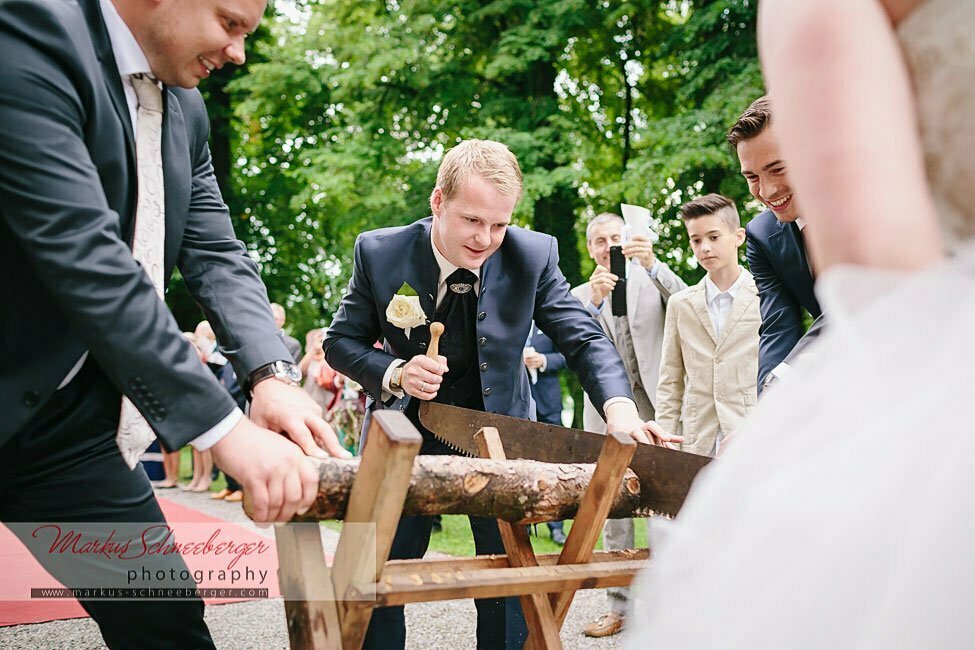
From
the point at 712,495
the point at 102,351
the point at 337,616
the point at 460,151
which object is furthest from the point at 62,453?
the point at 460,151

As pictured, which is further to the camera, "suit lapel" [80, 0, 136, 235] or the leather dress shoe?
the leather dress shoe

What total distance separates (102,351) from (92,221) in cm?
26

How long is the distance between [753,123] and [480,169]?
1.10 meters

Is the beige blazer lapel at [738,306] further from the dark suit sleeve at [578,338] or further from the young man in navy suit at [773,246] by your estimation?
the dark suit sleeve at [578,338]

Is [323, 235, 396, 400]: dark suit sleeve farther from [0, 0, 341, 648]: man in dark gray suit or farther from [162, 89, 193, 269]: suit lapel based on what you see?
[162, 89, 193, 269]: suit lapel

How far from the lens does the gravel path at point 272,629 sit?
4559mm

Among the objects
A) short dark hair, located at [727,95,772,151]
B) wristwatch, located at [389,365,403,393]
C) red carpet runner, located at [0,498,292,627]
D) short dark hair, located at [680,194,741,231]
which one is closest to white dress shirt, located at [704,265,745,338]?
short dark hair, located at [680,194,741,231]

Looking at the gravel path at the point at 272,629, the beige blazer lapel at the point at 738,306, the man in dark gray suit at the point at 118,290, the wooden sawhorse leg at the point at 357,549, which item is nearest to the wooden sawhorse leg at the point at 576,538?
the wooden sawhorse leg at the point at 357,549

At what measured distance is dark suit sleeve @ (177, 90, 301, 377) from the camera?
2.27m

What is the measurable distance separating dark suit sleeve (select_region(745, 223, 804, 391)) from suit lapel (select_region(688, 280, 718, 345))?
1.30 metres

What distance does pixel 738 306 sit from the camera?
16.5 feet

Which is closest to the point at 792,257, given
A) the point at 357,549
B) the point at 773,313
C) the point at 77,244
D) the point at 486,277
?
the point at 773,313

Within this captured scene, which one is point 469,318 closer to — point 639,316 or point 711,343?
point 711,343

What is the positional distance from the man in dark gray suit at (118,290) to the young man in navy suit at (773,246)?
2.01 m
